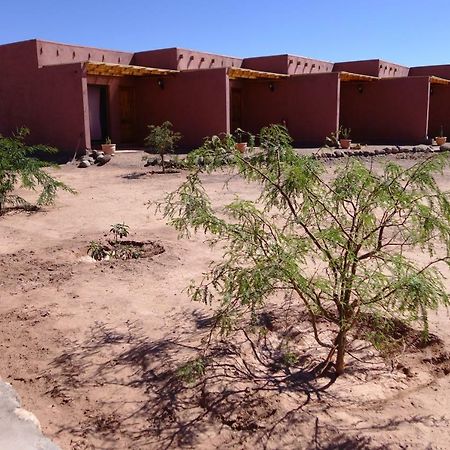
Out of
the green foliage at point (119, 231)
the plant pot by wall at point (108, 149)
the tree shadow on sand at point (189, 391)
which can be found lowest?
the tree shadow on sand at point (189, 391)

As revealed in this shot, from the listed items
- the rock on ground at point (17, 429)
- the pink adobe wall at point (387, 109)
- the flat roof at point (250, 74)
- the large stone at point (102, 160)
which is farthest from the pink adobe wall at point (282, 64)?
the rock on ground at point (17, 429)

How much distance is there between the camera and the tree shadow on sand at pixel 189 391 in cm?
307

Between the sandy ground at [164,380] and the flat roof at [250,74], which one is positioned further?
the flat roof at [250,74]

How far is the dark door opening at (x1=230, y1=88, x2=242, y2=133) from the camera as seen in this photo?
2195cm

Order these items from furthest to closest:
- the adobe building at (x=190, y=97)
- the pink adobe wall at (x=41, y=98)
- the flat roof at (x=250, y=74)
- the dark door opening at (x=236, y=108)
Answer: the dark door opening at (x=236, y=108) < the flat roof at (x=250, y=74) < the adobe building at (x=190, y=97) < the pink adobe wall at (x=41, y=98)

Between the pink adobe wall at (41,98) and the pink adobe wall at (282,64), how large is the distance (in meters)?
9.22

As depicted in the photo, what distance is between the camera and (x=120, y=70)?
17.4 metres

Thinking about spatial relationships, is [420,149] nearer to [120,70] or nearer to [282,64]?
[282,64]

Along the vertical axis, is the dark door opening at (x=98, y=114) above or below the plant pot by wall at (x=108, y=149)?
above

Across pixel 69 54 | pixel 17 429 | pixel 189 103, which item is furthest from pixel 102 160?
pixel 17 429

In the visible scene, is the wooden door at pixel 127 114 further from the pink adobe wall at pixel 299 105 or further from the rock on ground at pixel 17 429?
the rock on ground at pixel 17 429

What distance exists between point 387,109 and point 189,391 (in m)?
21.2

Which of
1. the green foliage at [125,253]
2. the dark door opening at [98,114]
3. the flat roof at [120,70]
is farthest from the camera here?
the dark door opening at [98,114]

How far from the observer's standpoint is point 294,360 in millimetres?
3957
